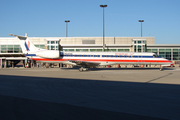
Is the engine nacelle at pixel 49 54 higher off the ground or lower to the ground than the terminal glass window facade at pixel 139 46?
lower

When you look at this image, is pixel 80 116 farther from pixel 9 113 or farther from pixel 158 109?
pixel 158 109

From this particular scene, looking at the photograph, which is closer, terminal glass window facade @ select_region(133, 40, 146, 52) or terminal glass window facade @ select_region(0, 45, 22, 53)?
terminal glass window facade @ select_region(133, 40, 146, 52)

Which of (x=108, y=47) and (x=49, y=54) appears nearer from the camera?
(x=49, y=54)

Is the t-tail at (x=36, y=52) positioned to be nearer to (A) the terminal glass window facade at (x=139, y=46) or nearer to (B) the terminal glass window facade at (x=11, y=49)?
(B) the terminal glass window facade at (x=11, y=49)

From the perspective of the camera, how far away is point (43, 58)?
30078 millimetres

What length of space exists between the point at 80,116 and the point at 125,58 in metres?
25.9

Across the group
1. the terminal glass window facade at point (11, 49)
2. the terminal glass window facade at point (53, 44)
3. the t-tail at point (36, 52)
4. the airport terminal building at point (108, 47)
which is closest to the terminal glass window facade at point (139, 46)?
the airport terminal building at point (108, 47)

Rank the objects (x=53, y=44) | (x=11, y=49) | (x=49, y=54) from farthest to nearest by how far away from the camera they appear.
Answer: (x=11, y=49)
(x=53, y=44)
(x=49, y=54)

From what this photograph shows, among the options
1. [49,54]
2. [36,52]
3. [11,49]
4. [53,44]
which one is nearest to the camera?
[49,54]

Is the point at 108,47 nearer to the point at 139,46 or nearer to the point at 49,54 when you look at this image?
the point at 139,46

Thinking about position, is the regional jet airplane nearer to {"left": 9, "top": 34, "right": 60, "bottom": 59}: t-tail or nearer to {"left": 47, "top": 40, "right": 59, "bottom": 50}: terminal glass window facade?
{"left": 9, "top": 34, "right": 60, "bottom": 59}: t-tail

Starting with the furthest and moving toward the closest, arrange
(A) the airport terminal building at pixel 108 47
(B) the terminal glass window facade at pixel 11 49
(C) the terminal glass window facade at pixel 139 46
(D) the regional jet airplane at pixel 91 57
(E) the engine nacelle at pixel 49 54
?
(B) the terminal glass window facade at pixel 11 49 → (A) the airport terminal building at pixel 108 47 → (C) the terminal glass window facade at pixel 139 46 → (D) the regional jet airplane at pixel 91 57 → (E) the engine nacelle at pixel 49 54

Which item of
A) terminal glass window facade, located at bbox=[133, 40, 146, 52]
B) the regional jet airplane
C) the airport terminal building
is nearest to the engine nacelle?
the regional jet airplane

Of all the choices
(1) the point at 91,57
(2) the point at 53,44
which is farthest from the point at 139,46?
(2) the point at 53,44
